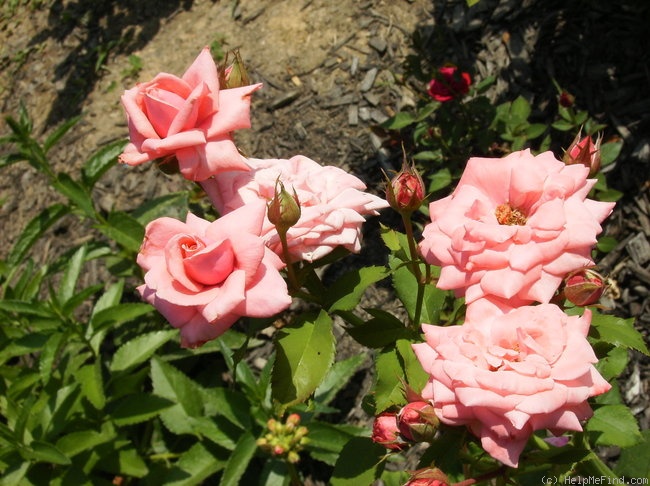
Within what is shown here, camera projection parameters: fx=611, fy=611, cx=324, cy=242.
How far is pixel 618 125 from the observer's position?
107 inches

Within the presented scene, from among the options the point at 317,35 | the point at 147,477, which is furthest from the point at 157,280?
the point at 317,35

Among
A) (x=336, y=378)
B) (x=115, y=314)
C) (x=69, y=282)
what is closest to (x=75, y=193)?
(x=69, y=282)

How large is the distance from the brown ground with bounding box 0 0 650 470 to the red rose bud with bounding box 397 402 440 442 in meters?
1.47

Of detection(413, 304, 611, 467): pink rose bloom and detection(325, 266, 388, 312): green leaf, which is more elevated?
detection(413, 304, 611, 467): pink rose bloom

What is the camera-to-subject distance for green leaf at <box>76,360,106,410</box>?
2.26m

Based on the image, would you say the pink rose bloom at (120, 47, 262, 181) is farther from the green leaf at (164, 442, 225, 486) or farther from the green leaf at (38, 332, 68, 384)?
the green leaf at (164, 442, 225, 486)

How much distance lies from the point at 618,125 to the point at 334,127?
1338 mm

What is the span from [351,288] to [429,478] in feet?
1.52

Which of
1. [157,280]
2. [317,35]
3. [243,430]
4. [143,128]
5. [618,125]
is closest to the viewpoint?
[157,280]

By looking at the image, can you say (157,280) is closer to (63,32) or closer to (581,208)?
(581,208)

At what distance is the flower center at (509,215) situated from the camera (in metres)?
1.24

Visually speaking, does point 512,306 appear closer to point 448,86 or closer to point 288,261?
point 288,261

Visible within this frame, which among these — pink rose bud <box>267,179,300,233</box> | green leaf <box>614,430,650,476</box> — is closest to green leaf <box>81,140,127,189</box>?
pink rose bud <box>267,179,300,233</box>

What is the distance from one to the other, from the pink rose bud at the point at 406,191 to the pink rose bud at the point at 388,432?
446 millimetres
